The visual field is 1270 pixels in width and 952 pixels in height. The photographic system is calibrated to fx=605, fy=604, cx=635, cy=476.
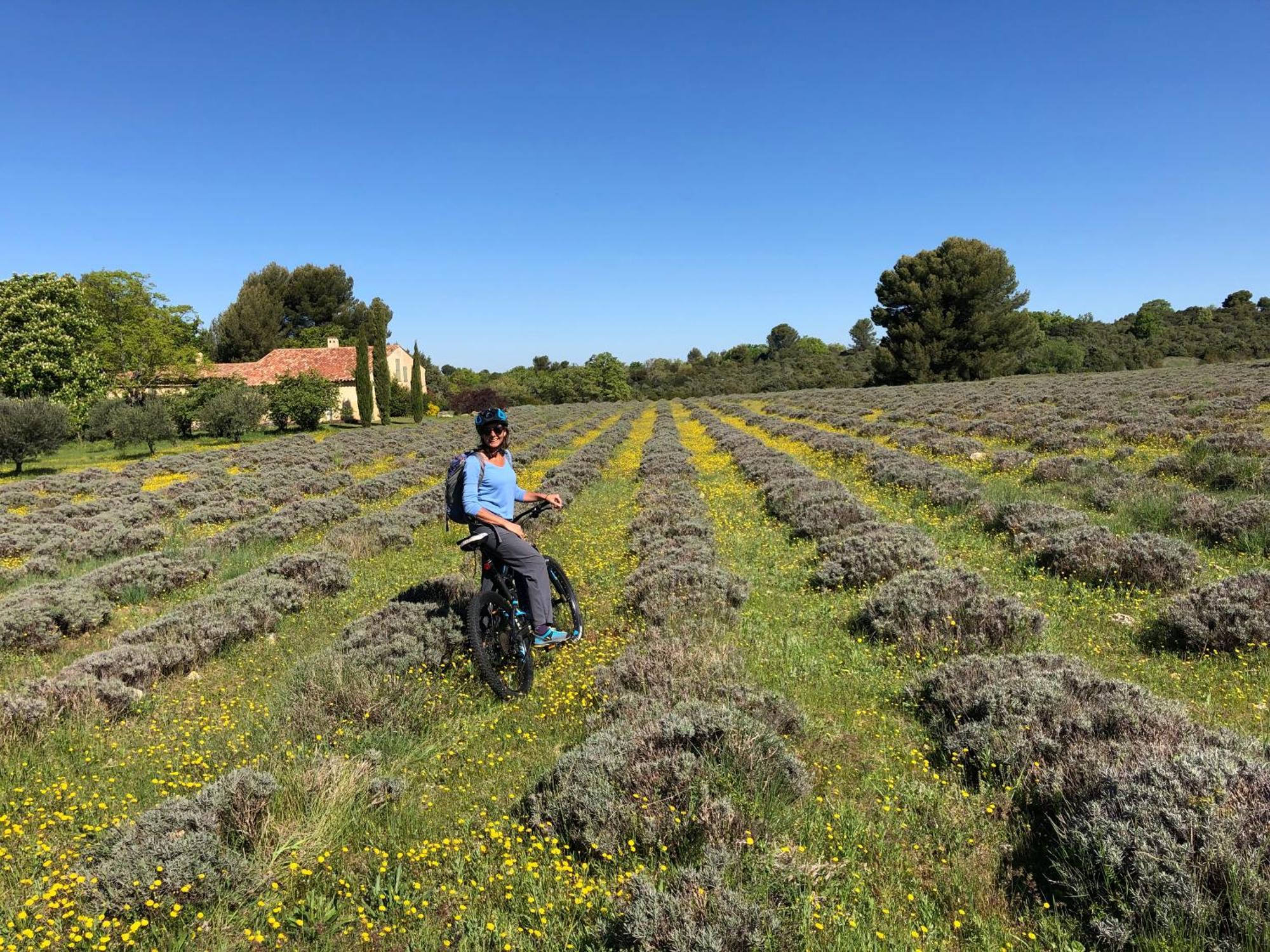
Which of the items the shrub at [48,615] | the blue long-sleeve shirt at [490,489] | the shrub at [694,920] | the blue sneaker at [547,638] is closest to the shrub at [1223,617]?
the shrub at [694,920]

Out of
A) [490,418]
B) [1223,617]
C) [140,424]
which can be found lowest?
[1223,617]

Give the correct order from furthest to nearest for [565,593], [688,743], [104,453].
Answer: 1. [104,453]
2. [565,593]
3. [688,743]

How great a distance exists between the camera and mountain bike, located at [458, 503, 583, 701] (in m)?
5.25

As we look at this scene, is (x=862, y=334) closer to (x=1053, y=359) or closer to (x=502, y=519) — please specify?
(x=1053, y=359)

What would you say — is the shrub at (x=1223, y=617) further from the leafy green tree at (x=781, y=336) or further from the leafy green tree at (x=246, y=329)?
the leafy green tree at (x=781, y=336)

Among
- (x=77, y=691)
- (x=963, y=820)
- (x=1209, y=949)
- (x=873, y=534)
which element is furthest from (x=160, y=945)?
(x=873, y=534)

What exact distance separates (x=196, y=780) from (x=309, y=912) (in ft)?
6.18

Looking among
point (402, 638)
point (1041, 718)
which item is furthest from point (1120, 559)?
point (402, 638)

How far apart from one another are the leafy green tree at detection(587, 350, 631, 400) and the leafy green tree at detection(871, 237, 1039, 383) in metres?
54.1

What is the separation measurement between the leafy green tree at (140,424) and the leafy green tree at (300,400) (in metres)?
10.5

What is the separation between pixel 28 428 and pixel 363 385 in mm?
30332

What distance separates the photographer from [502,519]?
536cm

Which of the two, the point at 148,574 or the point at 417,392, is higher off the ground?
the point at 417,392

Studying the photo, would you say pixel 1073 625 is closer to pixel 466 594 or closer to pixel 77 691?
pixel 466 594
